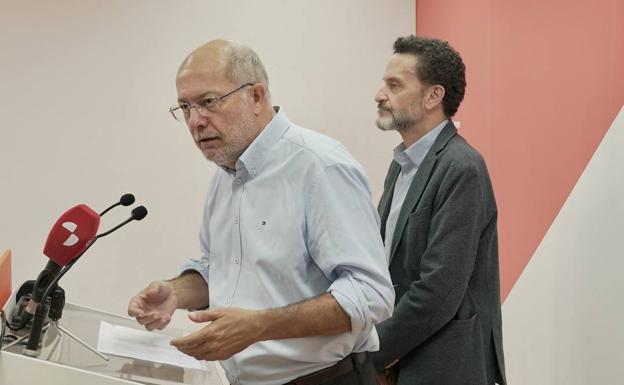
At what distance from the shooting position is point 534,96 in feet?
9.34

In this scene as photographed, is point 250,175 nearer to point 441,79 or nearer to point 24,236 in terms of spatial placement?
point 441,79

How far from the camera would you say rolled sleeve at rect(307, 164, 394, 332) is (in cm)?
155

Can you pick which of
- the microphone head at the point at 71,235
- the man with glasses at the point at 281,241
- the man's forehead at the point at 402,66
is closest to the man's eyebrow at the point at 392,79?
the man's forehead at the point at 402,66

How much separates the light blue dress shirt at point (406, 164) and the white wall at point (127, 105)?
165cm

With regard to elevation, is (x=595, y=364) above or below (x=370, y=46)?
below

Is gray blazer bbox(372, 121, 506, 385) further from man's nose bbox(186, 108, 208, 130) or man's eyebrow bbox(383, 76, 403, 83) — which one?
man's nose bbox(186, 108, 208, 130)

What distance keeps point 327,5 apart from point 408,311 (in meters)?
2.33

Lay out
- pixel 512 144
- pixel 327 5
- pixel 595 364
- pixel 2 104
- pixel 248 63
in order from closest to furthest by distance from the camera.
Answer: pixel 248 63 < pixel 595 364 < pixel 512 144 < pixel 2 104 < pixel 327 5

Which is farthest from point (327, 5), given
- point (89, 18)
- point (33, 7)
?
point (33, 7)

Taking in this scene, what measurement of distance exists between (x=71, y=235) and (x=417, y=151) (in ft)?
3.71

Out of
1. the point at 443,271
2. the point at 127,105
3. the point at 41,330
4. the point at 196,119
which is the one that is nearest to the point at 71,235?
the point at 41,330

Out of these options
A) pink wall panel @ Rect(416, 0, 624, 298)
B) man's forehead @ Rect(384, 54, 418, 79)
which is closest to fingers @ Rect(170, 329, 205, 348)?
man's forehead @ Rect(384, 54, 418, 79)

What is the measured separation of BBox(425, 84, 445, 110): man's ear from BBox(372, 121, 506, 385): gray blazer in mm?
204

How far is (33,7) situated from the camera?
3.76 meters
